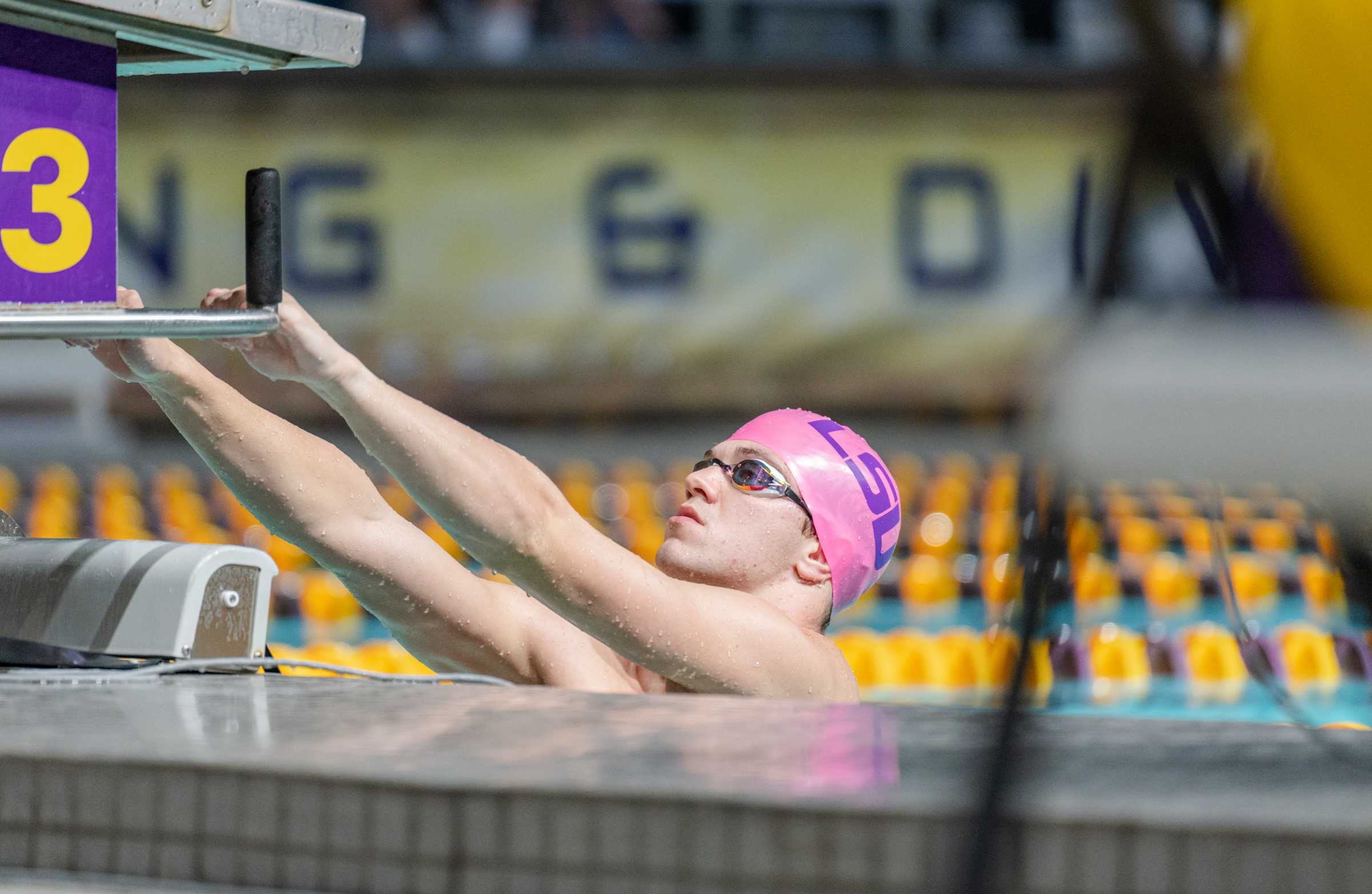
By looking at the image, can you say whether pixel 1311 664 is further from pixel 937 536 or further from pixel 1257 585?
pixel 937 536

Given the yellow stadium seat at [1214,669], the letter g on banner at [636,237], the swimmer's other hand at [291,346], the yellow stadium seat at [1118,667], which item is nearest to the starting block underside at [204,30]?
the swimmer's other hand at [291,346]

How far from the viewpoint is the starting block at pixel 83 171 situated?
1.58 metres

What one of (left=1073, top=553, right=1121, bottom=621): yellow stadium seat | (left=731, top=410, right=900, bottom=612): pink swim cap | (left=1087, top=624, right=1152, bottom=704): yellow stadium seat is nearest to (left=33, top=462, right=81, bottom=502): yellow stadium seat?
(left=1073, top=553, right=1121, bottom=621): yellow stadium seat

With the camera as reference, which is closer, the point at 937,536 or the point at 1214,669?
the point at 1214,669

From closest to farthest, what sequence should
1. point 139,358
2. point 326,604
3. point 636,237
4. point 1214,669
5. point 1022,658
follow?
point 1022,658, point 139,358, point 1214,669, point 326,604, point 636,237

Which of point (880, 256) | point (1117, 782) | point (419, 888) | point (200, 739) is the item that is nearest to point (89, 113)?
point (200, 739)

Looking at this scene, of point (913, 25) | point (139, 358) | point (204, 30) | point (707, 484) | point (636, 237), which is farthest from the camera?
point (913, 25)

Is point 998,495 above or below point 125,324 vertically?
below

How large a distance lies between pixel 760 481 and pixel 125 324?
3.89ft

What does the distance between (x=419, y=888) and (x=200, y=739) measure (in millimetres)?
276

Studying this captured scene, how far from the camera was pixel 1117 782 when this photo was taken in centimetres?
108

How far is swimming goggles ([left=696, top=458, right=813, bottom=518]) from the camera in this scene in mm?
2506

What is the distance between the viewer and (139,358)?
206 centimetres

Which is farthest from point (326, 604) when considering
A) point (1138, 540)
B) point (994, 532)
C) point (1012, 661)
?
point (1012, 661)
